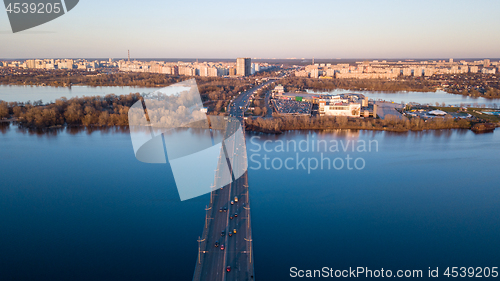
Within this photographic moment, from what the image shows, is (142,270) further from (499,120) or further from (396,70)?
(396,70)

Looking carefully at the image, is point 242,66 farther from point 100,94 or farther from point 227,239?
point 227,239

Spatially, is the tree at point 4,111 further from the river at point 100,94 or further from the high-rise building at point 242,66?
the high-rise building at point 242,66

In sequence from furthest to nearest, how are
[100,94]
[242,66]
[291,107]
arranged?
[242,66] → [100,94] → [291,107]

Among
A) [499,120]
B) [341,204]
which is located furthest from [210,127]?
[499,120]

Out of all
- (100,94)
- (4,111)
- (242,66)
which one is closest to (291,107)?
(100,94)

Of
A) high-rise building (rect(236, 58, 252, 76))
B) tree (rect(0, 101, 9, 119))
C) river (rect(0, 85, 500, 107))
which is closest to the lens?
tree (rect(0, 101, 9, 119))

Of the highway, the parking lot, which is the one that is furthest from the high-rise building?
the highway

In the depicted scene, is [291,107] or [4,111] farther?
[291,107]

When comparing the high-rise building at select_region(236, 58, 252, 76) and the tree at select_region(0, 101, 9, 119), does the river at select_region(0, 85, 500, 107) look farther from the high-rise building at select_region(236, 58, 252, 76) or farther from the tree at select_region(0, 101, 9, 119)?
the high-rise building at select_region(236, 58, 252, 76)

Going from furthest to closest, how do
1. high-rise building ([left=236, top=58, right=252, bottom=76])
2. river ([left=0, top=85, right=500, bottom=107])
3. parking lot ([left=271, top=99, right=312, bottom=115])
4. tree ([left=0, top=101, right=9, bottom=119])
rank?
high-rise building ([left=236, top=58, right=252, bottom=76]) → river ([left=0, top=85, right=500, bottom=107]) → parking lot ([left=271, top=99, right=312, bottom=115]) → tree ([left=0, top=101, right=9, bottom=119])
